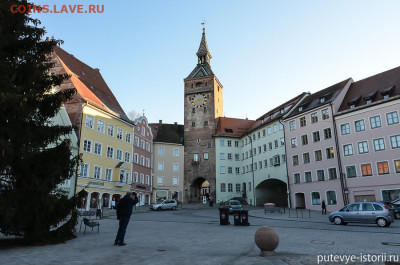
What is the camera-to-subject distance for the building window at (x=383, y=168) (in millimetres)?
34672

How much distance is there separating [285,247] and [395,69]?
3638 centimetres

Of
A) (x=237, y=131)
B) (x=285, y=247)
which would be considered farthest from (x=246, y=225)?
(x=237, y=131)

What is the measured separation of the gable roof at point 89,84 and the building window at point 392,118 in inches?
1356

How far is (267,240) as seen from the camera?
30.4 feet

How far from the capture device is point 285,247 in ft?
37.2

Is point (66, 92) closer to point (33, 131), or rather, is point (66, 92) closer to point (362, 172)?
point (33, 131)

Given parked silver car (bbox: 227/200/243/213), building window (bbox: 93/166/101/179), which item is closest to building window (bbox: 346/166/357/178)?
parked silver car (bbox: 227/200/243/213)

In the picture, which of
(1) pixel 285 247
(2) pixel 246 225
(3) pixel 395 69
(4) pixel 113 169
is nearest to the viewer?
(1) pixel 285 247

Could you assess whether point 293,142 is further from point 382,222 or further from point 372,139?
point 382,222

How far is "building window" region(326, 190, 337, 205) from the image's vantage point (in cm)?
3944

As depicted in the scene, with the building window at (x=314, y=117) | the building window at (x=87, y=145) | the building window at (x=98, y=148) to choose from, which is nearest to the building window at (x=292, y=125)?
the building window at (x=314, y=117)

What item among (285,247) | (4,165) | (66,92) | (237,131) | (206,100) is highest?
(206,100)

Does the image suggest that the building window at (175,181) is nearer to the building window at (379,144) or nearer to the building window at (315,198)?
the building window at (315,198)

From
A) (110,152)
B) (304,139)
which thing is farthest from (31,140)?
(304,139)
